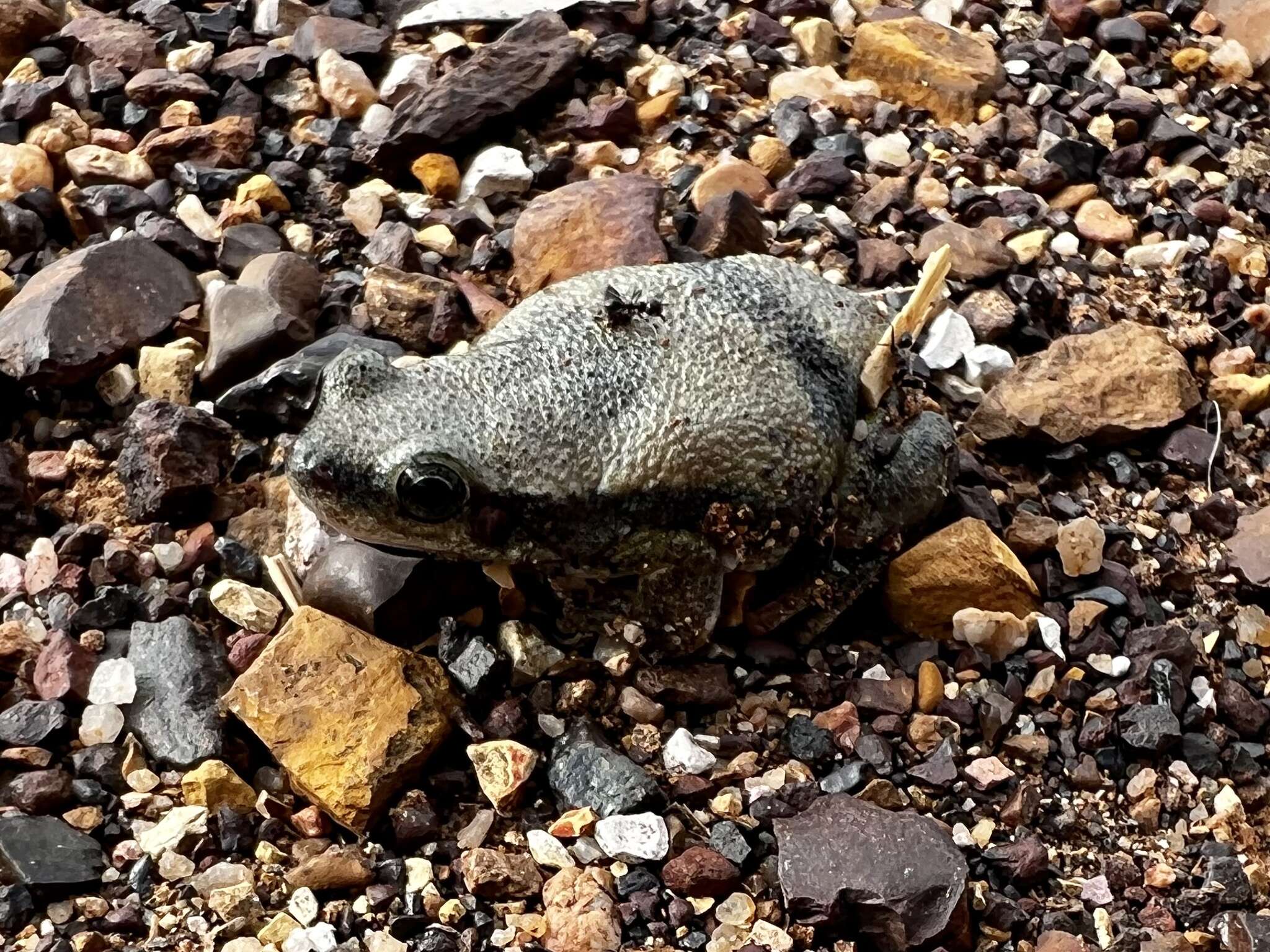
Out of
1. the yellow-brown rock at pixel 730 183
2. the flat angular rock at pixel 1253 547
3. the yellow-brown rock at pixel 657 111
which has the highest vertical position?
the yellow-brown rock at pixel 657 111

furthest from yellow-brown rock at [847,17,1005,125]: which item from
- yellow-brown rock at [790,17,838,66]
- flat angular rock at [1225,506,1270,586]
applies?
flat angular rock at [1225,506,1270,586]

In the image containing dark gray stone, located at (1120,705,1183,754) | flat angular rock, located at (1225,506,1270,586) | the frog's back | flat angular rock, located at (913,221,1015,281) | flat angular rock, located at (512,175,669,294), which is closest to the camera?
the frog's back

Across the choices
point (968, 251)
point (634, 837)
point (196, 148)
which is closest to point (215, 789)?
point (634, 837)

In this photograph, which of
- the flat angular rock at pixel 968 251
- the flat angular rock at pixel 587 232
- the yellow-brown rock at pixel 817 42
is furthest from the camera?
the yellow-brown rock at pixel 817 42

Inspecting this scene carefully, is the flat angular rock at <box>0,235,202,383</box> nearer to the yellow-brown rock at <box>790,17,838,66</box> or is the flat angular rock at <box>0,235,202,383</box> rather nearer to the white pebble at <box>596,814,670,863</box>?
the white pebble at <box>596,814,670,863</box>

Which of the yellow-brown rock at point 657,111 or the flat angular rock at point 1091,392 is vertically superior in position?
the yellow-brown rock at point 657,111

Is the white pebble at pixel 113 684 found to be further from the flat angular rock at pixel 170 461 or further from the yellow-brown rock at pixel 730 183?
the yellow-brown rock at pixel 730 183

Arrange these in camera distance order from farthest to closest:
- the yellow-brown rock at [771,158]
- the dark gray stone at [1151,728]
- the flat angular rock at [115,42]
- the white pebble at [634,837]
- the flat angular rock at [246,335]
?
the flat angular rock at [115,42], the yellow-brown rock at [771,158], the flat angular rock at [246,335], the dark gray stone at [1151,728], the white pebble at [634,837]

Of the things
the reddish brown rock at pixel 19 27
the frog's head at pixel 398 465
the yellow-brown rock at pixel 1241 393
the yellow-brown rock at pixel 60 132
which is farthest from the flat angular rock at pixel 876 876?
the reddish brown rock at pixel 19 27
